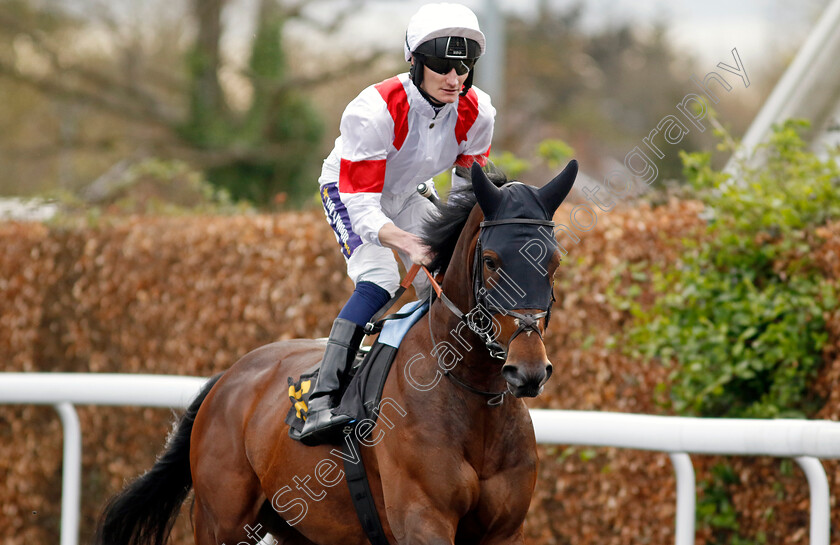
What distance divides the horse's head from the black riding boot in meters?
0.65

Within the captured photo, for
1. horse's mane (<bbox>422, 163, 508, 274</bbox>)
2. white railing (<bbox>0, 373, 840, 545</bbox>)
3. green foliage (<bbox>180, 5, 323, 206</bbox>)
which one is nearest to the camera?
horse's mane (<bbox>422, 163, 508, 274</bbox>)

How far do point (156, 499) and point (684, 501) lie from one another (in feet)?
7.60

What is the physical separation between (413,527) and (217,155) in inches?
539

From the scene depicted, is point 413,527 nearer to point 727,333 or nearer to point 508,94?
point 727,333

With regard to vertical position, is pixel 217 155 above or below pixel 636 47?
below

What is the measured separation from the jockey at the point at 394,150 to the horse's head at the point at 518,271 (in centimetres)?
40

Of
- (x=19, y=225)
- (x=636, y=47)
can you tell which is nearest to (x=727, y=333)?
(x=19, y=225)

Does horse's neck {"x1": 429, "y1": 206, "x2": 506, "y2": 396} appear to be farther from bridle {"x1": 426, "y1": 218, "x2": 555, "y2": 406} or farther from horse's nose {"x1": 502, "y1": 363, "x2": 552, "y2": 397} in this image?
horse's nose {"x1": 502, "y1": 363, "x2": 552, "y2": 397}

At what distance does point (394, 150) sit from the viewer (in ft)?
10.9

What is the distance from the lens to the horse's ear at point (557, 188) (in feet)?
9.25

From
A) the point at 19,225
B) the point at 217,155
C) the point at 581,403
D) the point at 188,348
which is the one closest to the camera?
the point at 581,403

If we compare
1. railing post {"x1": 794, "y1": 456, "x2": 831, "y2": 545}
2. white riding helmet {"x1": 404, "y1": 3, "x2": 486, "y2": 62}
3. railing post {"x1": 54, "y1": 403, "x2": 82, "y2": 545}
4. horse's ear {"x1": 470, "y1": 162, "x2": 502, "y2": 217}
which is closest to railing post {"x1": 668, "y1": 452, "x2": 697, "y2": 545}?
railing post {"x1": 794, "y1": 456, "x2": 831, "y2": 545}

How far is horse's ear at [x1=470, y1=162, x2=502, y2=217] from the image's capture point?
8.92 ft

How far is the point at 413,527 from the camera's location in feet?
9.36
